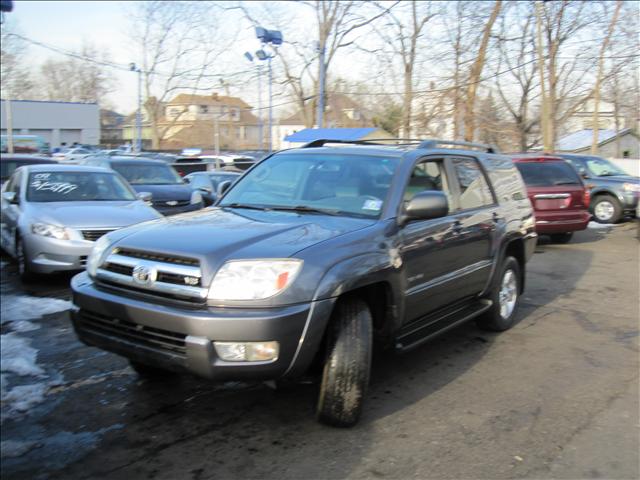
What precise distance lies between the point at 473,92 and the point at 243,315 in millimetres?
15549

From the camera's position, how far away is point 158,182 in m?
12.7

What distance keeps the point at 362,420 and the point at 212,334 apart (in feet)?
4.19

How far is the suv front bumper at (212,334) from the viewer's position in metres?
3.22

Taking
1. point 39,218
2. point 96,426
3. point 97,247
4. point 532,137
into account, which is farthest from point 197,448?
point 532,137

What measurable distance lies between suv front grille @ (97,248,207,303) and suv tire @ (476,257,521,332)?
3.34 meters

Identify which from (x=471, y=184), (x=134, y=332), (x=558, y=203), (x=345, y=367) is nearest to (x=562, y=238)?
(x=558, y=203)

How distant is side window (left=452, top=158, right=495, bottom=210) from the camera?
527cm

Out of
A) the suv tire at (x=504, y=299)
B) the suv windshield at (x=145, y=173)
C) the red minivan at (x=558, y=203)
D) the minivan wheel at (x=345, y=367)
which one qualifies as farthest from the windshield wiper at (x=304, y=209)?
the suv windshield at (x=145, y=173)

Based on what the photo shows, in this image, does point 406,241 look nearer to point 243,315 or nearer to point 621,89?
point 243,315

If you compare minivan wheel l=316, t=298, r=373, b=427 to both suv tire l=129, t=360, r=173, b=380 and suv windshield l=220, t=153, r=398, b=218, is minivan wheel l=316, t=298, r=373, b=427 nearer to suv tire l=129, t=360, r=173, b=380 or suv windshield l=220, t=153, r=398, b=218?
suv windshield l=220, t=153, r=398, b=218

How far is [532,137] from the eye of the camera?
2477 cm

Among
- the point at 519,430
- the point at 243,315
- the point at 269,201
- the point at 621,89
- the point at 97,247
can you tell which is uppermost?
the point at 621,89

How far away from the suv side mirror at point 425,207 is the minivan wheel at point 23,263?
534 cm

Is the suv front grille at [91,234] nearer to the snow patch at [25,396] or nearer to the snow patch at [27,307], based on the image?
the snow patch at [27,307]
